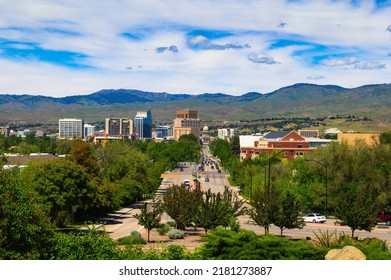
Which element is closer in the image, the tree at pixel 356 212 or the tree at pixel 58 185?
the tree at pixel 356 212

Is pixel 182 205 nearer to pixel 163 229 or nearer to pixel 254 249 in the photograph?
pixel 163 229

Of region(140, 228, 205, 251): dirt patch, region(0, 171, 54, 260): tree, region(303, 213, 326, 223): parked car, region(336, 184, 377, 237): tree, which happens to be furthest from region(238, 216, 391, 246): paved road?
region(0, 171, 54, 260): tree

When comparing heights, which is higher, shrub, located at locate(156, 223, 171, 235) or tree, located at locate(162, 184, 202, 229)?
tree, located at locate(162, 184, 202, 229)

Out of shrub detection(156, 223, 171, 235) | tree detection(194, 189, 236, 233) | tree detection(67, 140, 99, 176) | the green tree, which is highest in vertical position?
tree detection(67, 140, 99, 176)

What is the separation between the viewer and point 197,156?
182250 millimetres

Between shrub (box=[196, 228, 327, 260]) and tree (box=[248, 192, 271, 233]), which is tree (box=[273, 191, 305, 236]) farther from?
shrub (box=[196, 228, 327, 260])

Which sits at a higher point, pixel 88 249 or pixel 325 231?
pixel 88 249

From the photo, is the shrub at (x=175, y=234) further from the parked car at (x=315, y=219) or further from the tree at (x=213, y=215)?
the parked car at (x=315, y=219)

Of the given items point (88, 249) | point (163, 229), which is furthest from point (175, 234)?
point (88, 249)

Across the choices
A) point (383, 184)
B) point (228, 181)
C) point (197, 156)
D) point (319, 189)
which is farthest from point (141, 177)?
point (197, 156)

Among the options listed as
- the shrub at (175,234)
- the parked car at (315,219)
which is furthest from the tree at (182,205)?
the parked car at (315,219)

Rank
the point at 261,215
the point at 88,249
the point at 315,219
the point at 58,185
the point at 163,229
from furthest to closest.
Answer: the point at 315,219
the point at 58,185
the point at 163,229
the point at 261,215
the point at 88,249

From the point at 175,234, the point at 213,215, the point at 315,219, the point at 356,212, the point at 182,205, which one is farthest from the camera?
the point at 315,219
